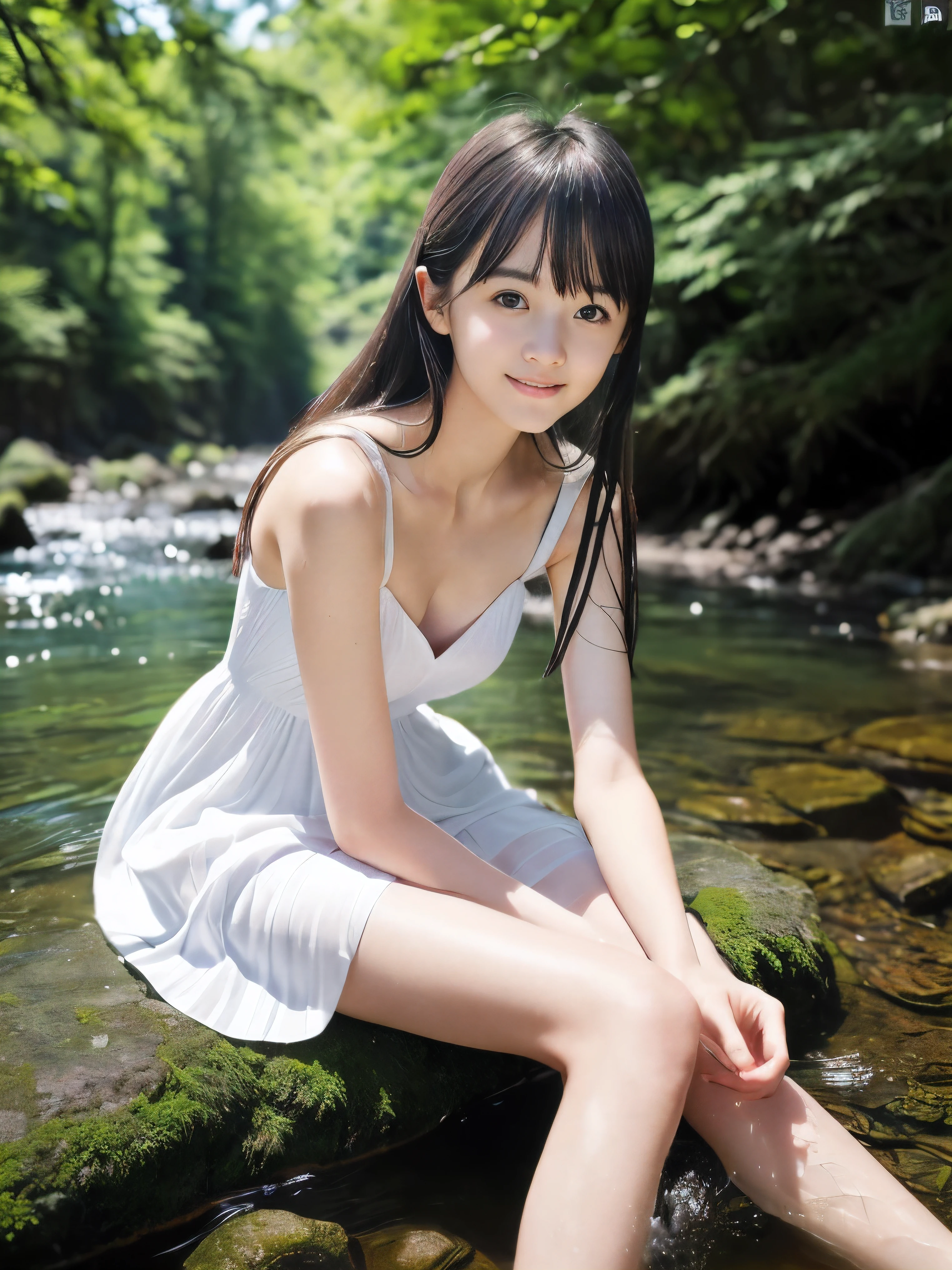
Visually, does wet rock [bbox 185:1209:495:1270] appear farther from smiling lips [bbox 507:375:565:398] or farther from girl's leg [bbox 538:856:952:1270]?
smiling lips [bbox 507:375:565:398]

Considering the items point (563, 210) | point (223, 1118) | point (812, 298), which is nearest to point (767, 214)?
point (812, 298)

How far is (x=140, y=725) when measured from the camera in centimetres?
459

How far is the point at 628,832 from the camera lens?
2.11 metres

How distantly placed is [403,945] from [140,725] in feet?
10.1

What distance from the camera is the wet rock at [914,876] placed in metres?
3.22

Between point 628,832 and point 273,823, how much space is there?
679mm

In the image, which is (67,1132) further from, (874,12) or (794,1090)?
(874,12)

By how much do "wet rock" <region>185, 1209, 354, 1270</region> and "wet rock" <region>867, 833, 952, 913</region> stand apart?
2065 millimetres

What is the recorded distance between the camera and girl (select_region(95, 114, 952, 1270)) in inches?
65.9

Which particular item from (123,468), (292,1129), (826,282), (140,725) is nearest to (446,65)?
(826,282)

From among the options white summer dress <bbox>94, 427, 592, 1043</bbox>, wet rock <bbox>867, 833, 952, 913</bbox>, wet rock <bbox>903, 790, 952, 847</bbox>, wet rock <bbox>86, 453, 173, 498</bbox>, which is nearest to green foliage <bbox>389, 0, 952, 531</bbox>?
wet rock <bbox>903, 790, 952, 847</bbox>

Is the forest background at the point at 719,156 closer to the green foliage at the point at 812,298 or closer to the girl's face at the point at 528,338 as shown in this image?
the green foliage at the point at 812,298

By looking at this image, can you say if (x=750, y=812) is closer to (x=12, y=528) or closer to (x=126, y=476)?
(x=12, y=528)

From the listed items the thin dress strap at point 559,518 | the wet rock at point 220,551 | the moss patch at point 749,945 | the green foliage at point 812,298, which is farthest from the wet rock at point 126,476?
the moss patch at point 749,945
